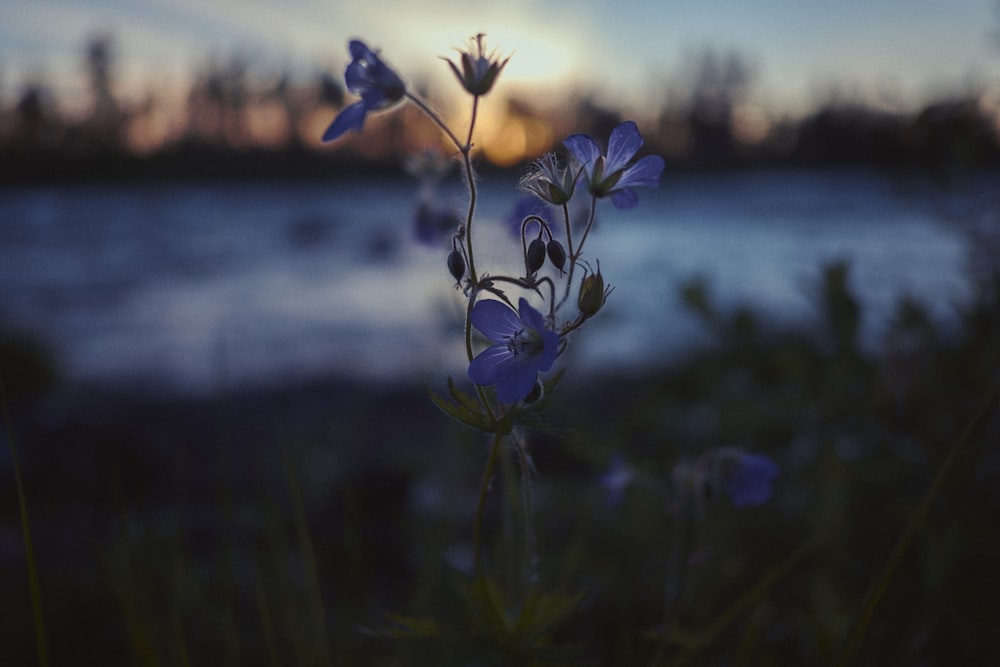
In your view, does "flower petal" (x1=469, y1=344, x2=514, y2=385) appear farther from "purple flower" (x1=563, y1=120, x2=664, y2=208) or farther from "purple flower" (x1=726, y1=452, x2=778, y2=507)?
"purple flower" (x1=726, y1=452, x2=778, y2=507)

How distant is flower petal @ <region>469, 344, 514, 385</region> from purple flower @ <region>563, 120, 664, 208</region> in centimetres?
28

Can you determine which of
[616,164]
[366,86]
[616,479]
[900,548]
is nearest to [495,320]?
[616,164]

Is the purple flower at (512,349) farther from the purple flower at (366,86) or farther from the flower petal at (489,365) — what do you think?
the purple flower at (366,86)

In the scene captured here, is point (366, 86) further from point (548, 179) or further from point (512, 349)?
point (512, 349)

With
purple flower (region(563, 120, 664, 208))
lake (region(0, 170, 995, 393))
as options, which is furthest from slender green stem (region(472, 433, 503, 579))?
purple flower (region(563, 120, 664, 208))

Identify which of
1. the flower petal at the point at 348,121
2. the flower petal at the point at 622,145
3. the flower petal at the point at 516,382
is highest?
the flower petal at the point at 348,121

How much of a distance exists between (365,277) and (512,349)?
31.0 feet

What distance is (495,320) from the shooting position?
92 centimetres

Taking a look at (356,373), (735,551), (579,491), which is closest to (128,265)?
(356,373)

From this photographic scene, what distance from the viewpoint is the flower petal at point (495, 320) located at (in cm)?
89

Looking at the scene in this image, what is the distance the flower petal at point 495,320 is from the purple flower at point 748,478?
59 centimetres

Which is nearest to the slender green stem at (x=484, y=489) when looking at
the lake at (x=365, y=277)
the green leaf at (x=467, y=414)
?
the green leaf at (x=467, y=414)

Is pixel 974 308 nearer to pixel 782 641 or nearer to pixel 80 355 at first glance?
pixel 782 641

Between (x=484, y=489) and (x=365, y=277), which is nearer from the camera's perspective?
(x=484, y=489)
